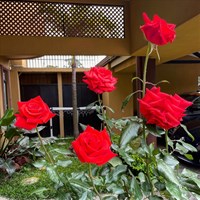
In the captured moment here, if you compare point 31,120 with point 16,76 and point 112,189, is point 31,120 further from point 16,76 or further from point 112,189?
point 16,76

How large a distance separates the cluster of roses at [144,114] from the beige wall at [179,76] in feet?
22.7

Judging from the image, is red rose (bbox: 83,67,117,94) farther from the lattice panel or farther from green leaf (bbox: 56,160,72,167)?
the lattice panel

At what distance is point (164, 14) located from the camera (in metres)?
2.77

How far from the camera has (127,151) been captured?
1176 millimetres

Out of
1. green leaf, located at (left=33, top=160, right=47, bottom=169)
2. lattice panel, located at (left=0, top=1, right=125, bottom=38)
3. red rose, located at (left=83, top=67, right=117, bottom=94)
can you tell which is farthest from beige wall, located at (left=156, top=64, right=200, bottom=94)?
green leaf, located at (left=33, top=160, right=47, bottom=169)

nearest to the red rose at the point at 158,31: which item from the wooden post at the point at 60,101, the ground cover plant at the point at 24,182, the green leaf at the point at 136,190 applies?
the green leaf at the point at 136,190

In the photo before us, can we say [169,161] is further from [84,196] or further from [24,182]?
[24,182]

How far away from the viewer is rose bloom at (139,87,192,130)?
0.90m

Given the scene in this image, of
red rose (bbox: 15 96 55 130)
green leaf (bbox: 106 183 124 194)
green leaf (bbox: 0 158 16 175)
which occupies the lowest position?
green leaf (bbox: 0 158 16 175)

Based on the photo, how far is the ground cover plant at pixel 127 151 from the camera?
899mm

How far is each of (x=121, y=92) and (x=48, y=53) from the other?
3952 millimetres

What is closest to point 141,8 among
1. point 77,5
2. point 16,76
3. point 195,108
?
point 77,5

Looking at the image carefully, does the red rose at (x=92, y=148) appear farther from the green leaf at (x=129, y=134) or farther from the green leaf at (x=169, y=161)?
the green leaf at (x=169, y=161)

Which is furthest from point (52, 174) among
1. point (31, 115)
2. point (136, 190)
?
point (136, 190)
